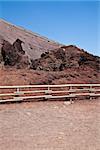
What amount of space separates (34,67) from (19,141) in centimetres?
1961

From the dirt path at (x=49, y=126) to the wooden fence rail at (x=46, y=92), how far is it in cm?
61

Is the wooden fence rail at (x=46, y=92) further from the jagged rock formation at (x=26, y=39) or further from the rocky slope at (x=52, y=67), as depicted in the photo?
the jagged rock formation at (x=26, y=39)

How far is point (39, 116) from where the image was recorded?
42.5 ft

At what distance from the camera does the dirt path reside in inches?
344

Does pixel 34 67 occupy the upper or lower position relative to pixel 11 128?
upper

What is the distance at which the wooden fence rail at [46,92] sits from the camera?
1609 centimetres

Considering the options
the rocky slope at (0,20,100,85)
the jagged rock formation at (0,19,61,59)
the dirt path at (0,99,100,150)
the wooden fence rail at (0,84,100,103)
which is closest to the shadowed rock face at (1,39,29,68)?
the rocky slope at (0,20,100,85)

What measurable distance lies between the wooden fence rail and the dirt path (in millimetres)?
612

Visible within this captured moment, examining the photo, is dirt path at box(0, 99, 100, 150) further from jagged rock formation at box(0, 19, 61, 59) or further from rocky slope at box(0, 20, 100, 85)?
jagged rock formation at box(0, 19, 61, 59)

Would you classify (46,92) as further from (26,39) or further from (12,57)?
(26,39)

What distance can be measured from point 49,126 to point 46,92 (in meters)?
6.09

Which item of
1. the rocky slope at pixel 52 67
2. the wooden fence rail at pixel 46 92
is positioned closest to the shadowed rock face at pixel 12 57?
the rocky slope at pixel 52 67

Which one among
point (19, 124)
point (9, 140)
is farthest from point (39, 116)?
point (9, 140)

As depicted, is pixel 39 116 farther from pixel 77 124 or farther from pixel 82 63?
pixel 82 63
